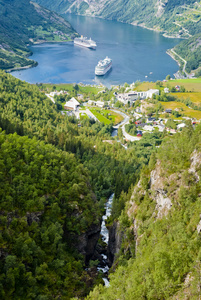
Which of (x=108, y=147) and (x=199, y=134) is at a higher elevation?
(x=199, y=134)

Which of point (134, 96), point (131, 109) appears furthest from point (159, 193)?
point (134, 96)

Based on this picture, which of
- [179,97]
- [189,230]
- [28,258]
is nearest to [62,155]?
[28,258]

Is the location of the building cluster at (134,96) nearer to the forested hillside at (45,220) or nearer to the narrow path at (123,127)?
the narrow path at (123,127)

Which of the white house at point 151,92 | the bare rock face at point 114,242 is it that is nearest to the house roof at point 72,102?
the white house at point 151,92

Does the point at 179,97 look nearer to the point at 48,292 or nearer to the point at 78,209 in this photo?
the point at 78,209

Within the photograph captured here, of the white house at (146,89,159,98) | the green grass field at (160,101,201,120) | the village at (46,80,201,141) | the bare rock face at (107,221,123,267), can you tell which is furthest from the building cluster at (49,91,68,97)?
the bare rock face at (107,221,123,267)

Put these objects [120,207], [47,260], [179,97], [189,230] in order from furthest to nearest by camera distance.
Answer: [179,97]
[120,207]
[47,260]
[189,230]

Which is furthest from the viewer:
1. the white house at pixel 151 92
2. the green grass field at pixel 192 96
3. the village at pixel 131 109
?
the white house at pixel 151 92

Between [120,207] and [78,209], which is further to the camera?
[120,207]
